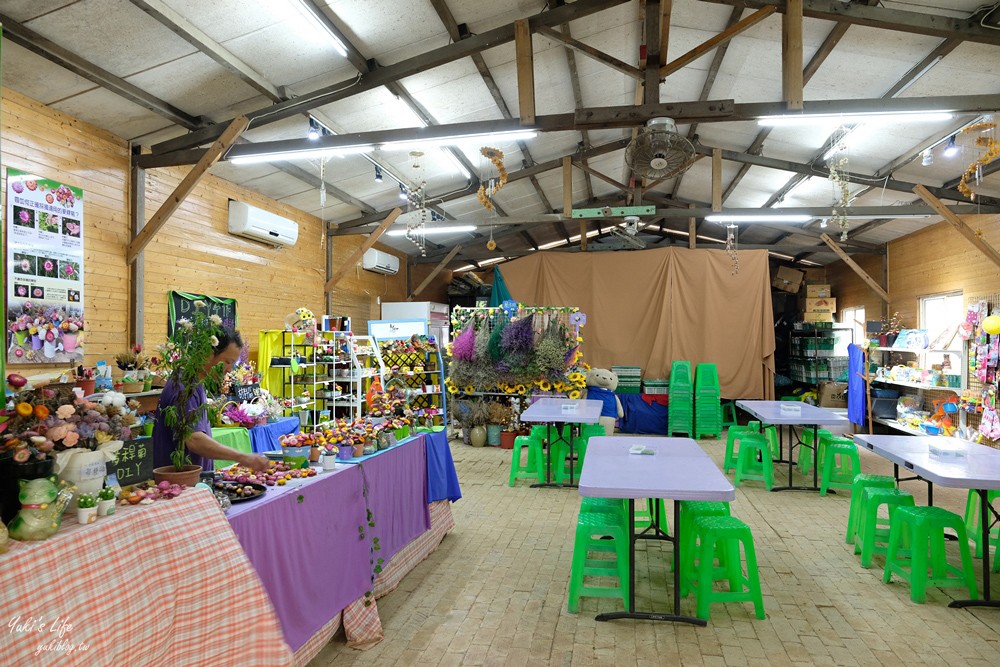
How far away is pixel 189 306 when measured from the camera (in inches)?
291

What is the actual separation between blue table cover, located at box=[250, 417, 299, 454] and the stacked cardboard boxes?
11.9 meters

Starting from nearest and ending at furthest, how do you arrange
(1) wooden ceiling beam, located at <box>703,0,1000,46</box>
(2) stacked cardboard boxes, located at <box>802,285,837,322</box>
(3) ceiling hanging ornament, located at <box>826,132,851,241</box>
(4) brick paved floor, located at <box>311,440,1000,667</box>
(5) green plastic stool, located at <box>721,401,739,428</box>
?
(4) brick paved floor, located at <box>311,440,1000,667</box> < (1) wooden ceiling beam, located at <box>703,0,1000,46</box> < (3) ceiling hanging ornament, located at <box>826,132,851,241</box> < (5) green plastic stool, located at <box>721,401,739,428</box> < (2) stacked cardboard boxes, located at <box>802,285,837,322</box>

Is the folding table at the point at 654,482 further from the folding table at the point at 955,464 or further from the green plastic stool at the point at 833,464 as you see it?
the green plastic stool at the point at 833,464

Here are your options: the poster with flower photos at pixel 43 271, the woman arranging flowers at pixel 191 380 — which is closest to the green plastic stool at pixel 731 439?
the woman arranging flowers at pixel 191 380

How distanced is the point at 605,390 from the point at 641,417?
1228 mm

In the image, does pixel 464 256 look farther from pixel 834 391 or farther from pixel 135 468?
pixel 135 468

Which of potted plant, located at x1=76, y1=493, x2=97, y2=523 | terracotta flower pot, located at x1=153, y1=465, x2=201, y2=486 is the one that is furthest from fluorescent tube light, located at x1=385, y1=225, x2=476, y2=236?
potted plant, located at x1=76, y1=493, x2=97, y2=523

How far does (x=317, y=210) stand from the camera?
1027cm

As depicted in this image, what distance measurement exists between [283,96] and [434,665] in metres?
5.61

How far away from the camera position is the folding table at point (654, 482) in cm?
324

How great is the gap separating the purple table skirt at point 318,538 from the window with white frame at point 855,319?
40.4 ft

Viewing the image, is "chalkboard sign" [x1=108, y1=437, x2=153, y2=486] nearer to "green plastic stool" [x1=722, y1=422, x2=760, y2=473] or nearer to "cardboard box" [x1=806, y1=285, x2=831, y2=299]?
"green plastic stool" [x1=722, y1=422, x2=760, y2=473]

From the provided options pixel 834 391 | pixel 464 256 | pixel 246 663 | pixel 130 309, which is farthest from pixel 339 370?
pixel 834 391

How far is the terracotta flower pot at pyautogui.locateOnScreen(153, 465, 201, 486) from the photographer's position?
8.18ft
